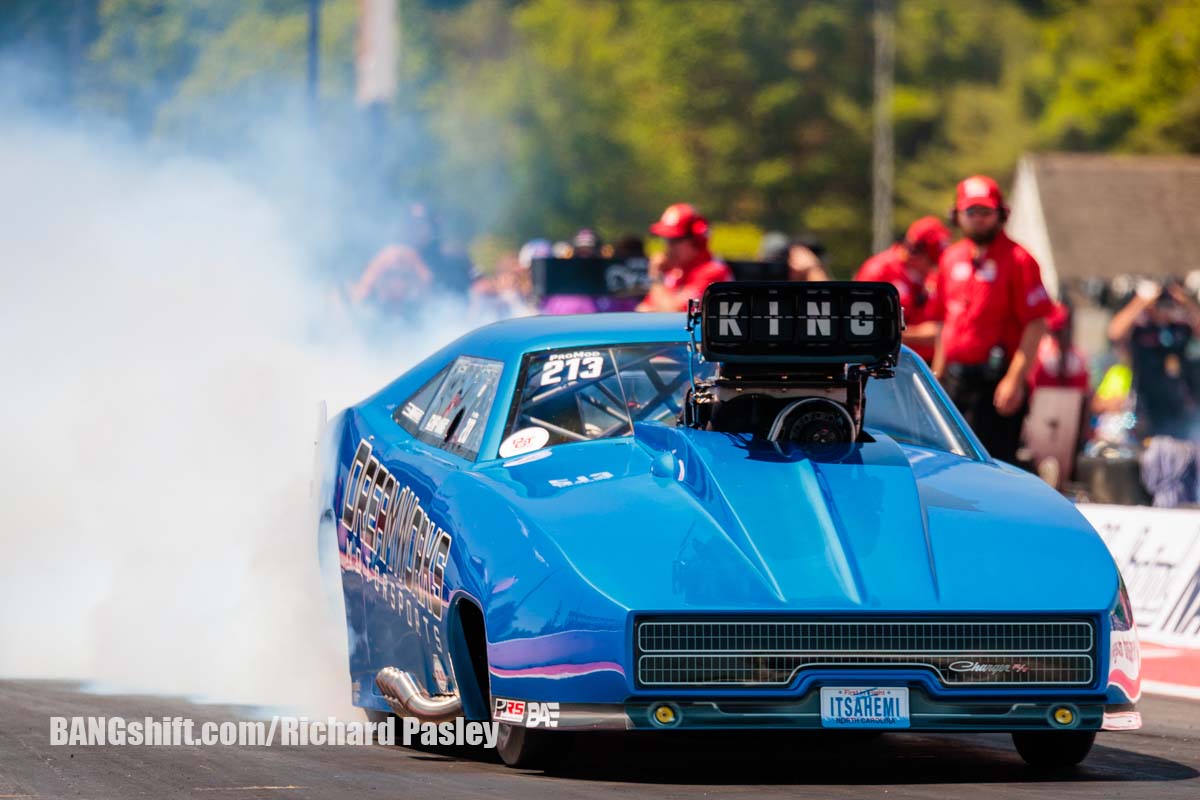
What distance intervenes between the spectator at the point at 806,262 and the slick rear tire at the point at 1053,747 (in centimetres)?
879

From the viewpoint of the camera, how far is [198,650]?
862 centimetres

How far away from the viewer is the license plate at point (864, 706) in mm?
5691

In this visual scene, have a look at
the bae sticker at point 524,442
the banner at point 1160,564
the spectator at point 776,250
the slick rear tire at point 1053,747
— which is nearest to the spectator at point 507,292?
the spectator at point 776,250

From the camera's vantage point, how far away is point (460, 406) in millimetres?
7203

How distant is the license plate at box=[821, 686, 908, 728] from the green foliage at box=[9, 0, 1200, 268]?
129ft

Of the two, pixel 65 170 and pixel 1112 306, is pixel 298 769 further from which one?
pixel 1112 306

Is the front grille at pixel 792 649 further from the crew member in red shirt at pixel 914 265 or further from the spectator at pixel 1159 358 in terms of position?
the spectator at pixel 1159 358

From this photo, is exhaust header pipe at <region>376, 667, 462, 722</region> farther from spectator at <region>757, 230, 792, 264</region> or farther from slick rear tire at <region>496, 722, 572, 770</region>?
spectator at <region>757, 230, 792, 264</region>

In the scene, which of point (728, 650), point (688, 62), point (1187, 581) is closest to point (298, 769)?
point (728, 650)

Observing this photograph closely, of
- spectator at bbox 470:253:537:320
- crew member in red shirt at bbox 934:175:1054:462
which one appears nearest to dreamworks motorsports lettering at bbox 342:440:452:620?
crew member in red shirt at bbox 934:175:1054:462

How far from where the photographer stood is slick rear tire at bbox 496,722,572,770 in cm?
607

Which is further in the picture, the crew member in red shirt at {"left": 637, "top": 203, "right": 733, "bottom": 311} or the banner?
the crew member in red shirt at {"left": 637, "top": 203, "right": 733, "bottom": 311}

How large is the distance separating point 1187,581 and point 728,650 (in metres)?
5.43

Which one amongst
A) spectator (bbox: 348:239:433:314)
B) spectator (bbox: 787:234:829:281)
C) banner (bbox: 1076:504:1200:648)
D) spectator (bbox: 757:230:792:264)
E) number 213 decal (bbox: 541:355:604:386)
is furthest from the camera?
spectator (bbox: 757:230:792:264)
